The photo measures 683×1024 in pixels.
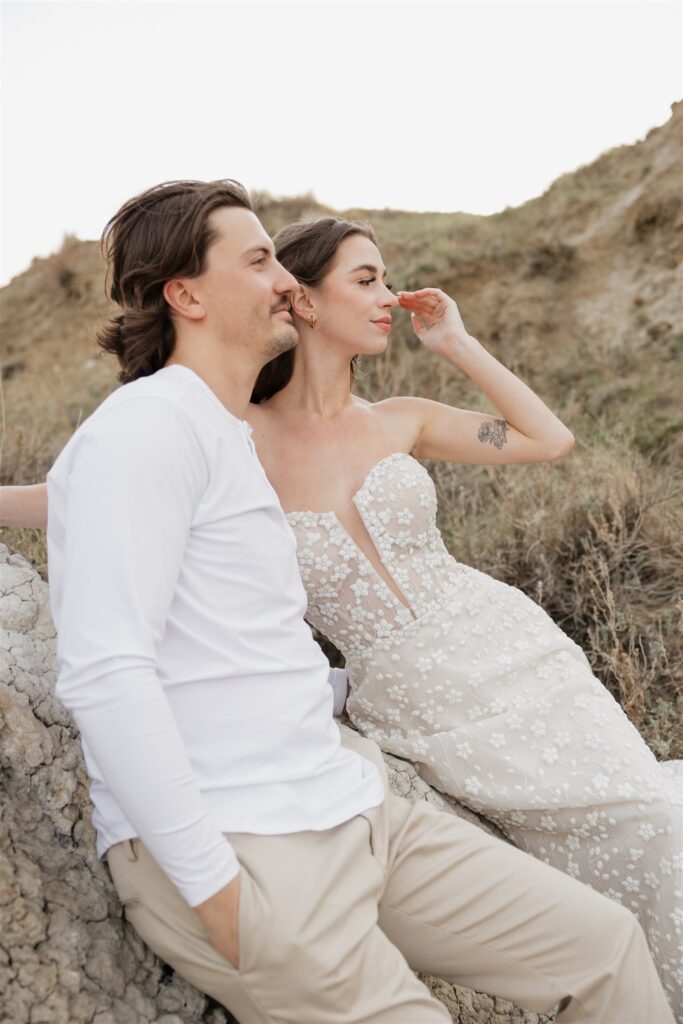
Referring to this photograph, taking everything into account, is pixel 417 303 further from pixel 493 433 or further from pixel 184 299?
pixel 184 299

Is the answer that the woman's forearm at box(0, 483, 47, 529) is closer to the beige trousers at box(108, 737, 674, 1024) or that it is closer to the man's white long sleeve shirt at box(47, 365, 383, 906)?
the man's white long sleeve shirt at box(47, 365, 383, 906)

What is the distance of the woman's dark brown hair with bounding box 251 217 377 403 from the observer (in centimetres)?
305

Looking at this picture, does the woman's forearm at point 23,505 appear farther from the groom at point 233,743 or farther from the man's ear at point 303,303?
the man's ear at point 303,303

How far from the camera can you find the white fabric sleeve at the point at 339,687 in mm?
3068

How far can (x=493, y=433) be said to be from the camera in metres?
3.21

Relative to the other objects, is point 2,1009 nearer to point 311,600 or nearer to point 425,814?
point 425,814

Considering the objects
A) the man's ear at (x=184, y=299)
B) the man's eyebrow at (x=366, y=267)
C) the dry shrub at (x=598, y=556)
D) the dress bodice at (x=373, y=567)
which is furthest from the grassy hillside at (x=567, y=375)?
the man's ear at (x=184, y=299)

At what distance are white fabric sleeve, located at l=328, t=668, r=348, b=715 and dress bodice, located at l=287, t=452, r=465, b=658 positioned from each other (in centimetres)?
15

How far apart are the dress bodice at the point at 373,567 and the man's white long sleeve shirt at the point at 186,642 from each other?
0.92 meters

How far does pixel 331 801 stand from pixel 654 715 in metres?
2.69

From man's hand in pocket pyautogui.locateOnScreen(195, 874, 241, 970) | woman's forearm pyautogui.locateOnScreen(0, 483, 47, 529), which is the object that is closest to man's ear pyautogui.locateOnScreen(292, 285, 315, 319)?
woman's forearm pyautogui.locateOnScreen(0, 483, 47, 529)

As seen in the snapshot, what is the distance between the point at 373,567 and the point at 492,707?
23.1 inches

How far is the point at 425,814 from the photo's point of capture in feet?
6.58

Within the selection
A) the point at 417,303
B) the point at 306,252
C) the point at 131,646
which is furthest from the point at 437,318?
the point at 131,646
